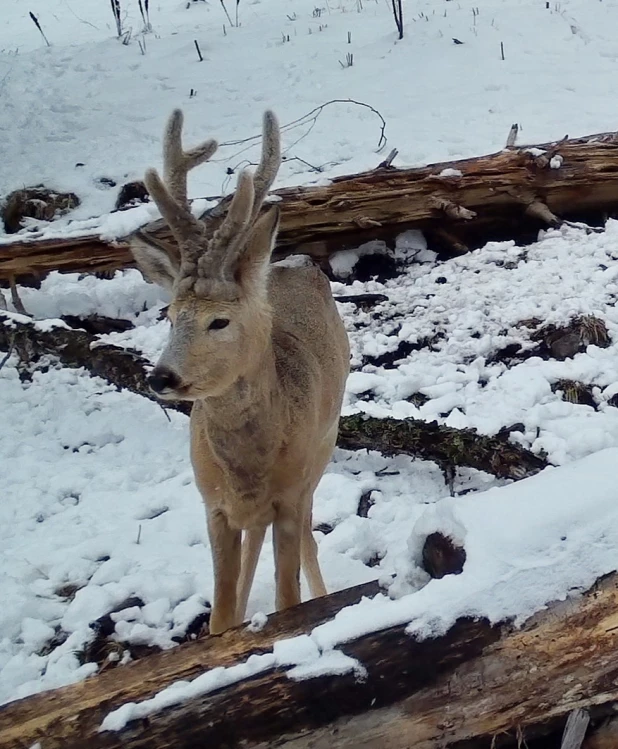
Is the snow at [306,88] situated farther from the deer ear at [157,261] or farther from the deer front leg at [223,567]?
the deer front leg at [223,567]

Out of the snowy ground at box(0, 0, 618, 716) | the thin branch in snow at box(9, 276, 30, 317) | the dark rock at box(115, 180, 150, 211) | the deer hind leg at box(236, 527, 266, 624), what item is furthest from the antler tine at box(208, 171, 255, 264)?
the dark rock at box(115, 180, 150, 211)

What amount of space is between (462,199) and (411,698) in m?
Result: 6.00

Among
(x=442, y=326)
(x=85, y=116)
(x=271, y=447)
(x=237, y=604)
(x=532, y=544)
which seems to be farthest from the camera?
(x=85, y=116)

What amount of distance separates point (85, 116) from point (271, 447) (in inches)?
376

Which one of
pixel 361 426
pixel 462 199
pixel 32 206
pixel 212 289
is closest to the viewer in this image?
pixel 212 289

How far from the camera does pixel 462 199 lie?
776cm

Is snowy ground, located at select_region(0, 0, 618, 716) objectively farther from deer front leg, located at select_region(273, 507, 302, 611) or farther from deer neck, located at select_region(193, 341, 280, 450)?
deer neck, located at select_region(193, 341, 280, 450)

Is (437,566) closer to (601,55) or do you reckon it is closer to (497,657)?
(497,657)

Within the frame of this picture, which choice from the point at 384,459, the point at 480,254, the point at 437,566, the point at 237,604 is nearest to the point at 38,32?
the point at 480,254

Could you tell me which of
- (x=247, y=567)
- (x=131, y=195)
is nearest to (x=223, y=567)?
(x=247, y=567)

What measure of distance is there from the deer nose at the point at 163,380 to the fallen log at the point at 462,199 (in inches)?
177

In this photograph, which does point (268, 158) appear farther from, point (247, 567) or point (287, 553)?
point (247, 567)

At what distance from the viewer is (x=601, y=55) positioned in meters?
11.9

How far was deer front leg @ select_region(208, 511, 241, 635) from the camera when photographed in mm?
3771
